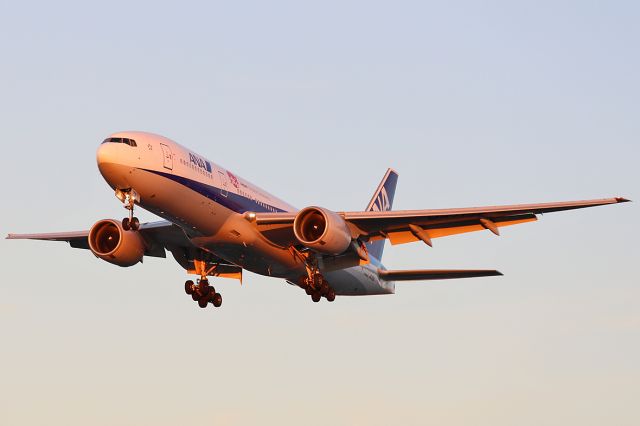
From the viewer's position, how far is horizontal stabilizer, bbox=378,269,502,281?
42.3m

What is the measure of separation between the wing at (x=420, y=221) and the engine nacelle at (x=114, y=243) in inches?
226

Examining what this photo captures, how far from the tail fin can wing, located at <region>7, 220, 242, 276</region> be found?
28.1ft

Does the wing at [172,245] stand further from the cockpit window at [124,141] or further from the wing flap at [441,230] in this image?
the wing flap at [441,230]

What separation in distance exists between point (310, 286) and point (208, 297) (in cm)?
466

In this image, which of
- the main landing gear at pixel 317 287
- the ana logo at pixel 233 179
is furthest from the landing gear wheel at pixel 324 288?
the ana logo at pixel 233 179

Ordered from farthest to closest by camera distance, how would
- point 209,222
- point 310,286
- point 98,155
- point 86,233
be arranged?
1. point 86,233
2. point 310,286
3. point 209,222
4. point 98,155

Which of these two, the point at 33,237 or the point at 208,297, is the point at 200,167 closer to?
the point at 208,297

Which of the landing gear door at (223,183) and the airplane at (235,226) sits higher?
the landing gear door at (223,183)

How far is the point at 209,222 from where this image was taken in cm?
3744

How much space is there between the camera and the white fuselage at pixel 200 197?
35.0 metres

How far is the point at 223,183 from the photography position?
3800cm

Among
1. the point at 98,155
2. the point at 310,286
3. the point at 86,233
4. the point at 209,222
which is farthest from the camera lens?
the point at 86,233

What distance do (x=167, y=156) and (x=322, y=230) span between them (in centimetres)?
612

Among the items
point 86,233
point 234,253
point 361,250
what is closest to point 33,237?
point 86,233
